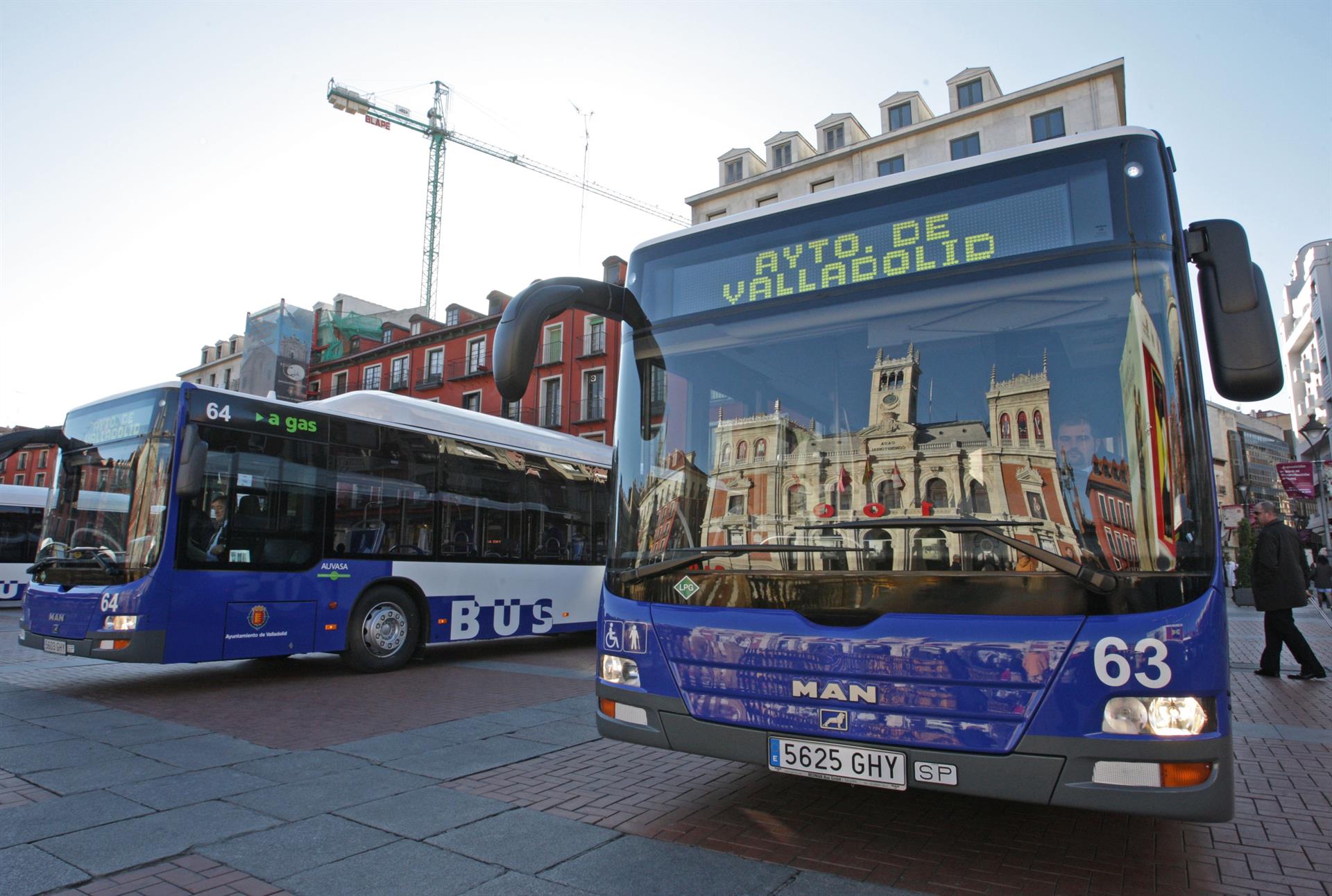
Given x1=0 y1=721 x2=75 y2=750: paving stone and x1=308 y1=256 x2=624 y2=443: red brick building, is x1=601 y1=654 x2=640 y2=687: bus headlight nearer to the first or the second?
x1=0 y1=721 x2=75 y2=750: paving stone

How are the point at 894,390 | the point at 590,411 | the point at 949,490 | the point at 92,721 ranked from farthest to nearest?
the point at 590,411 < the point at 92,721 < the point at 894,390 < the point at 949,490

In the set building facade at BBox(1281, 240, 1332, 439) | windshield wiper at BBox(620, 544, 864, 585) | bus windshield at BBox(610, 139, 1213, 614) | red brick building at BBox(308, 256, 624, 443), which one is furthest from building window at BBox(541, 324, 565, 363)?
building facade at BBox(1281, 240, 1332, 439)

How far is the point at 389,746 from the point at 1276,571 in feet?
27.4

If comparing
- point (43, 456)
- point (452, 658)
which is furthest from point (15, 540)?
point (43, 456)

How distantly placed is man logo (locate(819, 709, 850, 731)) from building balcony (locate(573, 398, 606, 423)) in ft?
105

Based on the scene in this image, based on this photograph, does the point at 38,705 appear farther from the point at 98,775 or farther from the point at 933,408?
the point at 933,408

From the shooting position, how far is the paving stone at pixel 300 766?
4883 millimetres

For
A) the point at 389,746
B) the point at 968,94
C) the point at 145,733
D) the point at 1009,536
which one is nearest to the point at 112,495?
the point at 145,733

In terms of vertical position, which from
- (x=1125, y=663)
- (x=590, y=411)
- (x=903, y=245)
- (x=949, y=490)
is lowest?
(x=1125, y=663)

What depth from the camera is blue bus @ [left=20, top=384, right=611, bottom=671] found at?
7.61m

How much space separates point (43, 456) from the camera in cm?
7319

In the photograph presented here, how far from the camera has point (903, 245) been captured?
3709mm

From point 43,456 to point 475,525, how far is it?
271 ft

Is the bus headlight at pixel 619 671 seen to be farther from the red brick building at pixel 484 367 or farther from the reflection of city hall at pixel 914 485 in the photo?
the red brick building at pixel 484 367
